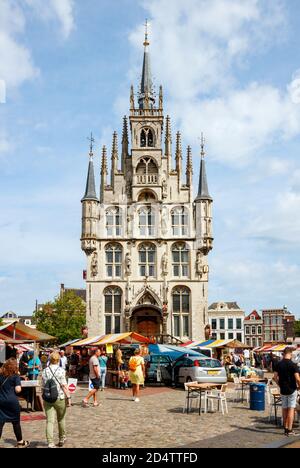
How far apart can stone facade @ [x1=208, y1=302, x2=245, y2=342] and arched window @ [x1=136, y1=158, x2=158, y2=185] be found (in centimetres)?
4517

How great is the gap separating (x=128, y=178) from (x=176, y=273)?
876cm

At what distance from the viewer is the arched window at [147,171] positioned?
44000 millimetres

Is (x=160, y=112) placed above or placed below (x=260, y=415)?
above

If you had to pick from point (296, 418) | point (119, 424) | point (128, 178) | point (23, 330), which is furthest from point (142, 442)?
point (128, 178)

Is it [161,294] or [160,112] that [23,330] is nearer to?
[161,294]

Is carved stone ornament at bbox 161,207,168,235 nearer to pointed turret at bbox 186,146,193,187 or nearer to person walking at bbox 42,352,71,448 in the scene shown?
pointed turret at bbox 186,146,193,187

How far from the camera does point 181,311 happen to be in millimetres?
42844

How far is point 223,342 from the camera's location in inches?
1206

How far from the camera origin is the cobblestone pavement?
34.2 ft

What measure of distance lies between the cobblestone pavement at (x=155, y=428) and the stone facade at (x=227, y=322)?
6858 cm

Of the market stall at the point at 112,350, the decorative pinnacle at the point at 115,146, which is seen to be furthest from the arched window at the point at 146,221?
the market stall at the point at 112,350

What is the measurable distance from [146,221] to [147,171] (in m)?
4.10
